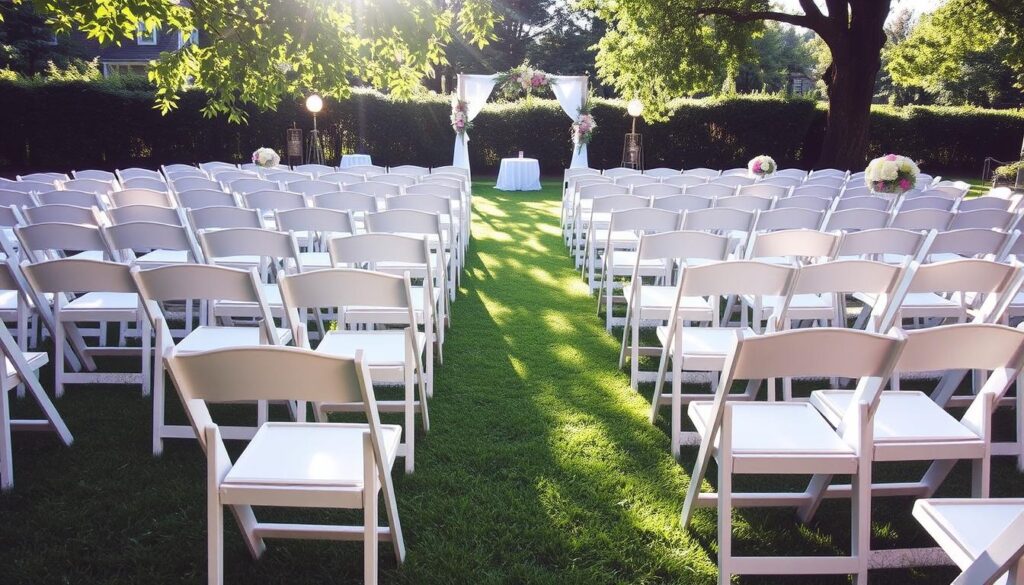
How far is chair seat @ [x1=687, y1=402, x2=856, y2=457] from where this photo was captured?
2.33 m

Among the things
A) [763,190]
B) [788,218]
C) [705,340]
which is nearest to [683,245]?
[705,340]

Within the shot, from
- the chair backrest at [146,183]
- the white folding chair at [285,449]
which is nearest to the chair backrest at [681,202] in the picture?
the white folding chair at [285,449]

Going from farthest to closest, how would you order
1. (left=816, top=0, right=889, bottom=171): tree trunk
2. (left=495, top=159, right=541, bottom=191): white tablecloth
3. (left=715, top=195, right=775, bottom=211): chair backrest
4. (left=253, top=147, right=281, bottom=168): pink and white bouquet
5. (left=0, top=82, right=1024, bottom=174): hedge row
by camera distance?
(left=0, top=82, right=1024, bottom=174): hedge row → (left=495, top=159, right=541, bottom=191): white tablecloth → (left=816, top=0, right=889, bottom=171): tree trunk → (left=253, top=147, right=281, bottom=168): pink and white bouquet → (left=715, top=195, right=775, bottom=211): chair backrest

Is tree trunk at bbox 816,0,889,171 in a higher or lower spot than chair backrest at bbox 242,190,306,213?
higher

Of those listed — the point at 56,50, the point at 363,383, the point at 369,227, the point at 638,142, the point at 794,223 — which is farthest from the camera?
the point at 56,50

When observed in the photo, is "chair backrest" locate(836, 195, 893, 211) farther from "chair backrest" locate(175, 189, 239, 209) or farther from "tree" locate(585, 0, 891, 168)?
"tree" locate(585, 0, 891, 168)

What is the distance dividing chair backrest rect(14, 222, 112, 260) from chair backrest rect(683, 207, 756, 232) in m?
3.94

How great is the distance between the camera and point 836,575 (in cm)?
258

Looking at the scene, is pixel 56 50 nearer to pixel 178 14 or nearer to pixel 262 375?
pixel 178 14

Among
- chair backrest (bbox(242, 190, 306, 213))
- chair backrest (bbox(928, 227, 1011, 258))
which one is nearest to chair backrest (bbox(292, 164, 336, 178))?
chair backrest (bbox(242, 190, 306, 213))

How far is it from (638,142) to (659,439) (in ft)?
56.0

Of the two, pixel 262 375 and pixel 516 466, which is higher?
pixel 262 375

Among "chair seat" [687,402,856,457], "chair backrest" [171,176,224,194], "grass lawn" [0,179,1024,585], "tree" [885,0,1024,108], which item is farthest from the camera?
"tree" [885,0,1024,108]

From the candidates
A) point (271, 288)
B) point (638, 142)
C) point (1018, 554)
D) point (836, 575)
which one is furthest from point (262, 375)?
point (638, 142)
